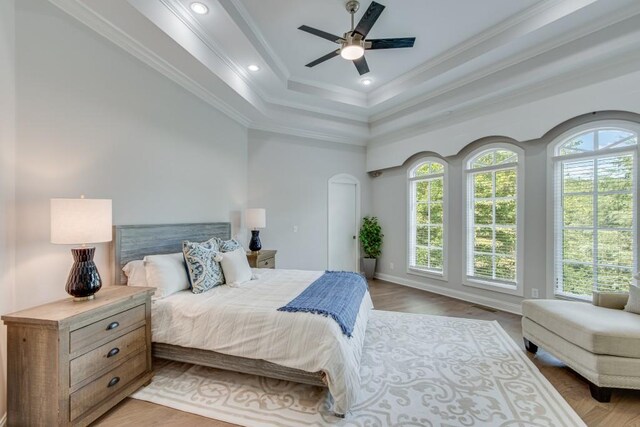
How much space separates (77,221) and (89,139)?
967 millimetres

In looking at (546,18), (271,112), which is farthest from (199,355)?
(546,18)

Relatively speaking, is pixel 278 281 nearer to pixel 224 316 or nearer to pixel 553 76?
pixel 224 316

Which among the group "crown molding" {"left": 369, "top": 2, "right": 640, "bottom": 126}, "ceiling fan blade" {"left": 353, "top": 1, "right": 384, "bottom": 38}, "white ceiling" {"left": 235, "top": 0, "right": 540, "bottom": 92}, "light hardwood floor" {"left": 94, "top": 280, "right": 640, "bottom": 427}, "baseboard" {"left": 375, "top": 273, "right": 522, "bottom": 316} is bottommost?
"light hardwood floor" {"left": 94, "top": 280, "right": 640, "bottom": 427}

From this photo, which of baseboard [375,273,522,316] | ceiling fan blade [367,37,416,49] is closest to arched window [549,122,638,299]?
baseboard [375,273,522,316]

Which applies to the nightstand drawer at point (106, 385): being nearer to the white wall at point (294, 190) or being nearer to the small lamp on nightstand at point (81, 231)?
the small lamp on nightstand at point (81, 231)

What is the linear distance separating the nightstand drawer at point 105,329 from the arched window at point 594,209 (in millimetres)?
4771

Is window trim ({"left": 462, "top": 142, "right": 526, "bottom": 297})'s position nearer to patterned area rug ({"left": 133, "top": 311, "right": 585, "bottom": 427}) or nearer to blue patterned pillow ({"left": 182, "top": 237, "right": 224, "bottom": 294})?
patterned area rug ({"left": 133, "top": 311, "right": 585, "bottom": 427})

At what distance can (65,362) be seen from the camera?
1.72m

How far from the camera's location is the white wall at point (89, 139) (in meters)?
2.07

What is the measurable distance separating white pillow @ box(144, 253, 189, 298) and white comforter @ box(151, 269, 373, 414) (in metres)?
0.09

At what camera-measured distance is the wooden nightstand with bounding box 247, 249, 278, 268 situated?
4.38 meters

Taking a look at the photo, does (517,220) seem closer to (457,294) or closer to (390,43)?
(457,294)

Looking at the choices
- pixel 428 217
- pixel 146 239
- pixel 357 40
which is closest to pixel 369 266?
pixel 428 217

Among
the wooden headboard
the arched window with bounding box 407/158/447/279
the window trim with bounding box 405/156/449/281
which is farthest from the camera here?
the arched window with bounding box 407/158/447/279
